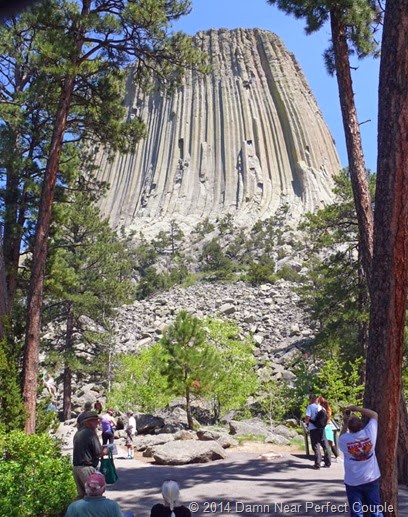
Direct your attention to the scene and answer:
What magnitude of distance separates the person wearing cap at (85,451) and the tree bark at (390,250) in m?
2.74

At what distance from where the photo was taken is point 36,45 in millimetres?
9711

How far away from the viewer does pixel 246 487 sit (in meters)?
8.07

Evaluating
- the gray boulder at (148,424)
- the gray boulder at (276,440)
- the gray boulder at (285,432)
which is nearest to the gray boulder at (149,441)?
the gray boulder at (148,424)

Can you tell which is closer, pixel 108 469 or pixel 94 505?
pixel 94 505

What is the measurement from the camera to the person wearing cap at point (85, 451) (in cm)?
565

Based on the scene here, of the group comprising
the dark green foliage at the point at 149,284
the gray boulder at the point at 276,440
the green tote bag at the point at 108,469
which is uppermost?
the dark green foliage at the point at 149,284

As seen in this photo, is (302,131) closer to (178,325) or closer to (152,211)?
(152,211)

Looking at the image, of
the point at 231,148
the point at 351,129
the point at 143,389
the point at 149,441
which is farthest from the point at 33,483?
the point at 231,148

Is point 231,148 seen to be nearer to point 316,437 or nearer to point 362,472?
point 316,437

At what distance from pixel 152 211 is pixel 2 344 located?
71.8 meters

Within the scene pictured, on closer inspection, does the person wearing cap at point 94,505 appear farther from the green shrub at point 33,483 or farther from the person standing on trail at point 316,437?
the person standing on trail at point 316,437

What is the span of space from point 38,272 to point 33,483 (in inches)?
163

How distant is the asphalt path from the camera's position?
268 inches

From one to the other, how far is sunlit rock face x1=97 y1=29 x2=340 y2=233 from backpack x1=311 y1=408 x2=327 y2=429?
64.0 meters
